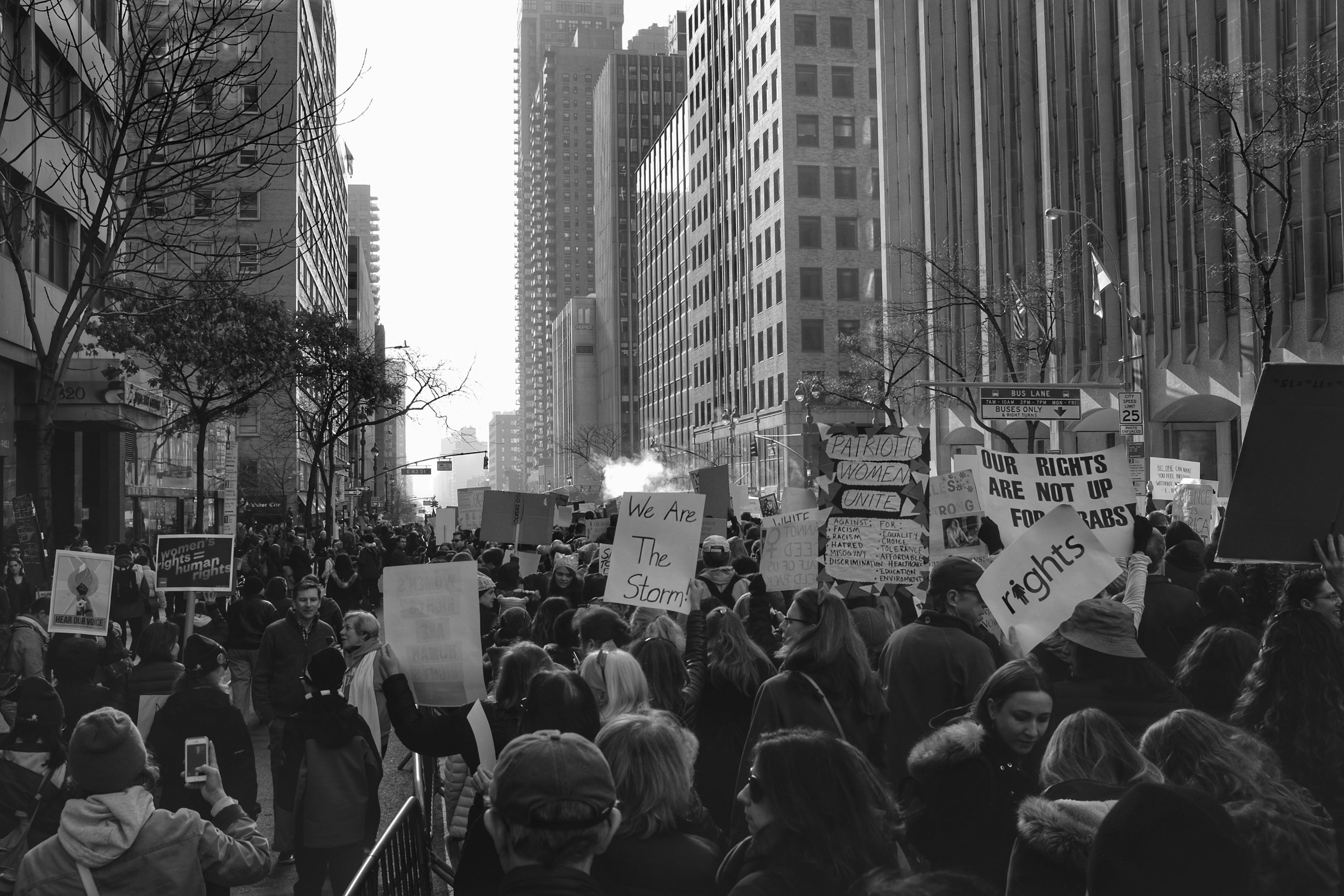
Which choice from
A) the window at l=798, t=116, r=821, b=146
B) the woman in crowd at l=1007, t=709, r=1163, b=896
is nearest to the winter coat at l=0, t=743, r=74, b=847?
the woman in crowd at l=1007, t=709, r=1163, b=896

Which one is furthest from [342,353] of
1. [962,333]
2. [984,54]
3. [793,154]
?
[793,154]

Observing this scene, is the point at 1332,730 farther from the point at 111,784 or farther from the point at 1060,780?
the point at 111,784

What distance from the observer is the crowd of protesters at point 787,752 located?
3355 mm

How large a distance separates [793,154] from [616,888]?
265ft

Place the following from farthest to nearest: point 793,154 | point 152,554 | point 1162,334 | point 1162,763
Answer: point 793,154
point 1162,334
point 152,554
point 1162,763

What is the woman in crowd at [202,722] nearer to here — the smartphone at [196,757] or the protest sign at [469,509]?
the smartphone at [196,757]

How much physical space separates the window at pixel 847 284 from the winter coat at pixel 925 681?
251ft

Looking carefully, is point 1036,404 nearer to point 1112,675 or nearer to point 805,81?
point 1112,675

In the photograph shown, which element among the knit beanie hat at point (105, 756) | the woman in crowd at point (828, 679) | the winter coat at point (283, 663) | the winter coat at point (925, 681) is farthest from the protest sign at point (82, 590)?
the winter coat at point (925, 681)

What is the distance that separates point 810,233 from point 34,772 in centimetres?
7812

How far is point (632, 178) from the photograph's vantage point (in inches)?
6230

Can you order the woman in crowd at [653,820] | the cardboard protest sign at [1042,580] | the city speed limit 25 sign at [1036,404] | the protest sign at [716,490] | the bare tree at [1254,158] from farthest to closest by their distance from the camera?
the bare tree at [1254,158], the city speed limit 25 sign at [1036,404], the protest sign at [716,490], the cardboard protest sign at [1042,580], the woman in crowd at [653,820]

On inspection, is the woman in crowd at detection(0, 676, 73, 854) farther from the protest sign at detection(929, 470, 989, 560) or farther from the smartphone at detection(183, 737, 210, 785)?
the protest sign at detection(929, 470, 989, 560)

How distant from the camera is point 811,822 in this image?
3.46m
